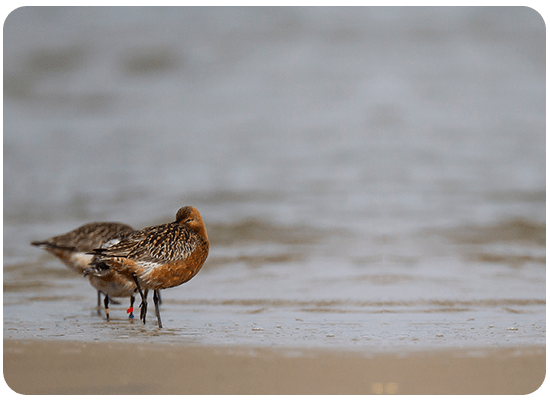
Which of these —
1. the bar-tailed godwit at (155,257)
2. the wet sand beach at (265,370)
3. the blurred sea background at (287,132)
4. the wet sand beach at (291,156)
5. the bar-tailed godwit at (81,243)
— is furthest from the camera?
the blurred sea background at (287,132)

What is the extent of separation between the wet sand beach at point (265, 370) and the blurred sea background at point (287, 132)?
357 centimetres

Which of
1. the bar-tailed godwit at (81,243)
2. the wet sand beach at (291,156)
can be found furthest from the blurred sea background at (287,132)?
the bar-tailed godwit at (81,243)

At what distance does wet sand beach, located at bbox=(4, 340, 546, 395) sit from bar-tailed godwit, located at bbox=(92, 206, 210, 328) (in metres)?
0.87

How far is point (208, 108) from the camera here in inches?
454

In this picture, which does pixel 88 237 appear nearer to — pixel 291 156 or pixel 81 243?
pixel 81 243

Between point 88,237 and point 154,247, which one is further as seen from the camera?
point 88,237

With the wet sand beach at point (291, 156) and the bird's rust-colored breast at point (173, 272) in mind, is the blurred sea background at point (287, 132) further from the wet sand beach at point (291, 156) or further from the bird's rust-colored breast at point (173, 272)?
the bird's rust-colored breast at point (173, 272)

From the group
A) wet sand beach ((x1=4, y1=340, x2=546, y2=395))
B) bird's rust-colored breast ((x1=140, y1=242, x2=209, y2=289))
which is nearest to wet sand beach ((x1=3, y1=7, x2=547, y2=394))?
bird's rust-colored breast ((x1=140, y1=242, x2=209, y2=289))

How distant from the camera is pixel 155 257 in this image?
434 cm

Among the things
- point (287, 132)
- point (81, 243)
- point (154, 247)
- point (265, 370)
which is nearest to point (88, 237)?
point (81, 243)

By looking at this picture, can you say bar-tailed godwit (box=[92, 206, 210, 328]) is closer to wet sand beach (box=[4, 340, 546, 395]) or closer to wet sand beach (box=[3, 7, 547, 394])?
wet sand beach (box=[3, 7, 547, 394])

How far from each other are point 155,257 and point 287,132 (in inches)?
291

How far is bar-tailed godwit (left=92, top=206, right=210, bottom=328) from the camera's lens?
434 cm

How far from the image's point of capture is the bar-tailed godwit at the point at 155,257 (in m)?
4.34
